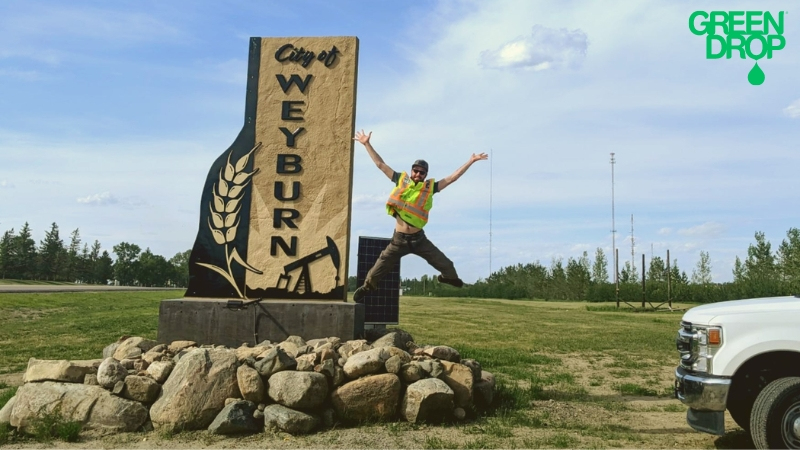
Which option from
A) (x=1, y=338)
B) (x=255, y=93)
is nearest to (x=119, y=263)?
(x=1, y=338)

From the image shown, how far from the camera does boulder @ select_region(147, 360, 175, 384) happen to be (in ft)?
25.2

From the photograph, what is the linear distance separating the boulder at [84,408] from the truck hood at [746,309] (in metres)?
6.20

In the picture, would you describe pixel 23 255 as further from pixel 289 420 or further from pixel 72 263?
pixel 289 420

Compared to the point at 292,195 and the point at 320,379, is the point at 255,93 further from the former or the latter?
the point at 320,379

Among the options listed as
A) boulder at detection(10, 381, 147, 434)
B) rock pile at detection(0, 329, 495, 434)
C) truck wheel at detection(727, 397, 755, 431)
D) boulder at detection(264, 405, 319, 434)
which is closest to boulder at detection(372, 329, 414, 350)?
rock pile at detection(0, 329, 495, 434)

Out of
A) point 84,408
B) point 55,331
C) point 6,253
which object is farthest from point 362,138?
point 6,253

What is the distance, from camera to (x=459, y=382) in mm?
7824

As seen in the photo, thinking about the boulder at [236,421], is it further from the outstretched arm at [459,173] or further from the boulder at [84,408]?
the outstretched arm at [459,173]

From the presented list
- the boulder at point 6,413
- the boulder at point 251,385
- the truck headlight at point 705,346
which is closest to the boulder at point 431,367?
the boulder at point 251,385

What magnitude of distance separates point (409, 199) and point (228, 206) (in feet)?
10.1

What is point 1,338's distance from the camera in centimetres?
1786

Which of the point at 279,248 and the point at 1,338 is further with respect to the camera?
the point at 1,338

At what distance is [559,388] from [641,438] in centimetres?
329

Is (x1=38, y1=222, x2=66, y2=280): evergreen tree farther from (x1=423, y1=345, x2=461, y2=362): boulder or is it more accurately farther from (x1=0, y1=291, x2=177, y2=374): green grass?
(x1=423, y1=345, x2=461, y2=362): boulder
